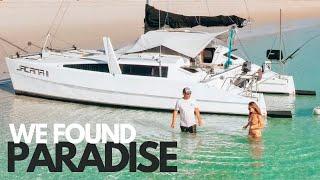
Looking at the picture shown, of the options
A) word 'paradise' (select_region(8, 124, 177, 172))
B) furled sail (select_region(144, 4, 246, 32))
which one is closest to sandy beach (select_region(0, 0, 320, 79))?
furled sail (select_region(144, 4, 246, 32))

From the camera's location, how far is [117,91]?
71.0ft

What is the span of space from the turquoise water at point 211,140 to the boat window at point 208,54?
3089 millimetres

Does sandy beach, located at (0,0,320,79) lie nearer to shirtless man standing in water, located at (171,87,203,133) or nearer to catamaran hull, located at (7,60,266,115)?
catamaran hull, located at (7,60,266,115)

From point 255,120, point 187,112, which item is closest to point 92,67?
point 187,112

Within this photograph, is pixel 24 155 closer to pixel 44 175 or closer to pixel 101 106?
pixel 44 175

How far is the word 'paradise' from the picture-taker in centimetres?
1501

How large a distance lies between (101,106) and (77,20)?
28484 mm

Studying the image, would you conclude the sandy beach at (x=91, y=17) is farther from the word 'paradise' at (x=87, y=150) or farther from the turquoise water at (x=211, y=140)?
the word 'paradise' at (x=87, y=150)

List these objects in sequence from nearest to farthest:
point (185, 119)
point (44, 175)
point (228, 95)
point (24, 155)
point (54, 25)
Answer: point (44, 175)
point (24, 155)
point (185, 119)
point (228, 95)
point (54, 25)

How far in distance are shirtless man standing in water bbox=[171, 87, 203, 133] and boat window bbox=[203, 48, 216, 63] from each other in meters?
7.04

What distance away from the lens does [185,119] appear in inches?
686

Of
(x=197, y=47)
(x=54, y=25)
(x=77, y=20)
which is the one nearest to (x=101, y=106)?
(x=197, y=47)

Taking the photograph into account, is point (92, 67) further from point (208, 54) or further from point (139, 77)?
point (208, 54)

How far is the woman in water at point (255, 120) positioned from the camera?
16.9 metres
